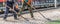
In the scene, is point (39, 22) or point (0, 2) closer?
point (39, 22)

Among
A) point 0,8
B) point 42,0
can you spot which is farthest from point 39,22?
point 42,0

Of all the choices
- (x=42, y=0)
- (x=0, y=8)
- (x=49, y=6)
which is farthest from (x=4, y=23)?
(x=49, y=6)

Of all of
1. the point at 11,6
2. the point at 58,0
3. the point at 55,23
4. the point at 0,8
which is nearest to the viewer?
the point at 55,23

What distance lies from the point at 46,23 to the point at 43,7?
7749 millimetres

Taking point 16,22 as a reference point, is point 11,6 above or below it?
above

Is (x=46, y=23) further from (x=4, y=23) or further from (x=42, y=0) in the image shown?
(x=42, y=0)

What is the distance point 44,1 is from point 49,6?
3.54ft

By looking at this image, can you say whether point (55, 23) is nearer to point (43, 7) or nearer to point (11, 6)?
point (11, 6)

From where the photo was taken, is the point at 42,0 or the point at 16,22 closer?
the point at 16,22

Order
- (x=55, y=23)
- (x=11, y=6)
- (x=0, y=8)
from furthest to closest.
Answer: (x=0, y=8) → (x=11, y=6) → (x=55, y=23)

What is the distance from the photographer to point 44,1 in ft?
54.6

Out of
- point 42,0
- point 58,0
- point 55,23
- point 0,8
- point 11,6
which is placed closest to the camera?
point 55,23

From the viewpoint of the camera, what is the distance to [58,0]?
18125 mm

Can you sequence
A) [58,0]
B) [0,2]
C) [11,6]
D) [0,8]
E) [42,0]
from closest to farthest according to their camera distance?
[11,6] < [0,8] < [0,2] < [42,0] < [58,0]
